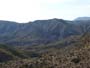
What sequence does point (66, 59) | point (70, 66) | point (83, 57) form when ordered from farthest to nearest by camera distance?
point (66, 59) < point (83, 57) < point (70, 66)

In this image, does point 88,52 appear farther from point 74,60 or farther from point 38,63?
point 38,63

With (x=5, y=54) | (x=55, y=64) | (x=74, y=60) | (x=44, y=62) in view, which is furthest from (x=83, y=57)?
(x=5, y=54)

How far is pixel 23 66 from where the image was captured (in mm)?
81688

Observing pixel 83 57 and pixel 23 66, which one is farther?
pixel 23 66

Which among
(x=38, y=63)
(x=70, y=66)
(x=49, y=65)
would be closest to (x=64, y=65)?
(x=70, y=66)

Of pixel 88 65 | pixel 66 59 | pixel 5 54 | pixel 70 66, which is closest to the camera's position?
pixel 88 65

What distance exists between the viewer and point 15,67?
3327 inches

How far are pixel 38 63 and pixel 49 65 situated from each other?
21.9 ft

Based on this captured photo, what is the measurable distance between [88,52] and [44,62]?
1271cm

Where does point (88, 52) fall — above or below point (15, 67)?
above

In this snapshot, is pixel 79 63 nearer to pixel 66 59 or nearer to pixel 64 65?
pixel 64 65

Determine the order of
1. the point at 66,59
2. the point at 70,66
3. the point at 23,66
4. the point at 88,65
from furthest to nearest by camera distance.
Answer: the point at 23,66 → the point at 66,59 → the point at 70,66 → the point at 88,65

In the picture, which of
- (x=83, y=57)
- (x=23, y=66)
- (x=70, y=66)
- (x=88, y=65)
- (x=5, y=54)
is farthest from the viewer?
(x=5, y=54)

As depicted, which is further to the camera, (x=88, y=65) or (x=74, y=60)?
(x=74, y=60)
